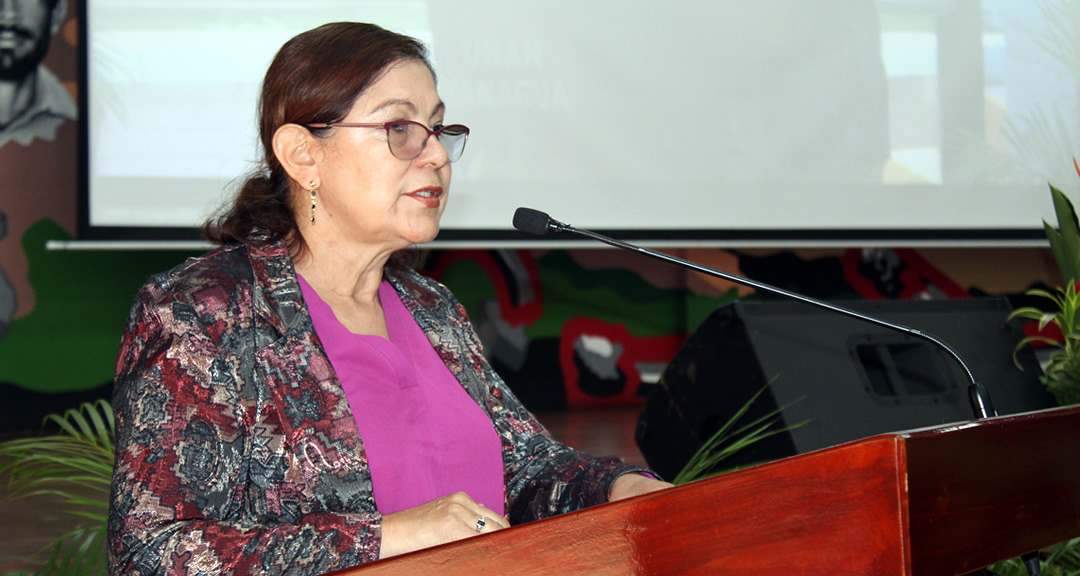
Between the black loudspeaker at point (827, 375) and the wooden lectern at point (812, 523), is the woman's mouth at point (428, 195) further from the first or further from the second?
the black loudspeaker at point (827, 375)

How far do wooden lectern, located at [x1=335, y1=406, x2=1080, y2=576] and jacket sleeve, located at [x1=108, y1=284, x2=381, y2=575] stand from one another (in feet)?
0.97

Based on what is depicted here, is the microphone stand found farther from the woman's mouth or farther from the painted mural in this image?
the painted mural

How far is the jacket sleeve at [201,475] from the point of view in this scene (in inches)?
36.7

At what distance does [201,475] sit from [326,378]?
0.23m

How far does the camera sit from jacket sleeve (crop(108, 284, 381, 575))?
3.06 feet

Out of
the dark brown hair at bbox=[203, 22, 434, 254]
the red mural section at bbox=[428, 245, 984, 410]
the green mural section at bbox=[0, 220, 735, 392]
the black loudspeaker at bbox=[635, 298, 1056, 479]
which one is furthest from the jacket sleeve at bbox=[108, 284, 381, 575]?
the red mural section at bbox=[428, 245, 984, 410]

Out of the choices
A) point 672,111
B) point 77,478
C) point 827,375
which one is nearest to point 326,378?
point 77,478

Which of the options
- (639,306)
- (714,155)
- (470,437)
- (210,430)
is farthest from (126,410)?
(639,306)

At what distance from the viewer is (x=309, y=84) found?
4.30ft

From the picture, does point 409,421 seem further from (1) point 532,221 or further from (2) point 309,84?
(2) point 309,84

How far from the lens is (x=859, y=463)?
59 centimetres

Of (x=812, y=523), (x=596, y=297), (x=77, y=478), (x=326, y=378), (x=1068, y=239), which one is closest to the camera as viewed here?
(x=812, y=523)

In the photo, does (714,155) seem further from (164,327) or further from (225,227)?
(164,327)

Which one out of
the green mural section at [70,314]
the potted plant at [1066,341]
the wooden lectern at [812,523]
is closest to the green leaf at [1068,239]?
the potted plant at [1066,341]
